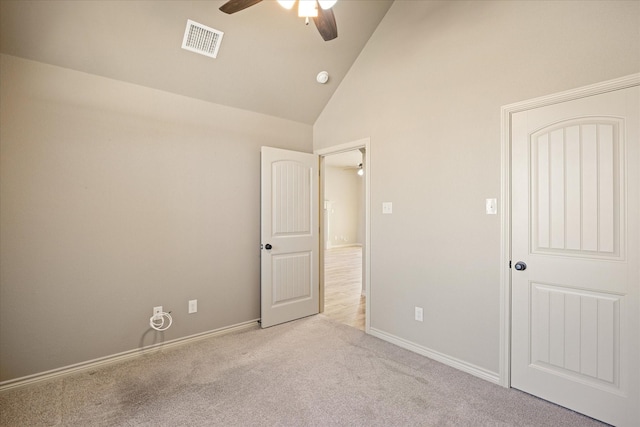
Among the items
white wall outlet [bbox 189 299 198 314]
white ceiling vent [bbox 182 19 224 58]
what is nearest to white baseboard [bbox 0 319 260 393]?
white wall outlet [bbox 189 299 198 314]

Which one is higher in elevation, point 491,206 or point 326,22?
point 326,22

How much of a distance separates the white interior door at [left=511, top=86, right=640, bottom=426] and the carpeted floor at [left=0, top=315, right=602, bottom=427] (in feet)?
0.84

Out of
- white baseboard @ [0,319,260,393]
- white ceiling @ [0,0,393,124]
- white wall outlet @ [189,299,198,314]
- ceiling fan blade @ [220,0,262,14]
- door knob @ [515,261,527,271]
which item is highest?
white ceiling @ [0,0,393,124]

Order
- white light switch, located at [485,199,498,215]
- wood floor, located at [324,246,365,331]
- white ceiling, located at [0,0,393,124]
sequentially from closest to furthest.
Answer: white ceiling, located at [0,0,393,124]
white light switch, located at [485,199,498,215]
wood floor, located at [324,246,365,331]

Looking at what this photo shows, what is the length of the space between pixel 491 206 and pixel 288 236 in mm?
2153

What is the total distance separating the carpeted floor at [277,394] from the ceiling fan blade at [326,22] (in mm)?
2443

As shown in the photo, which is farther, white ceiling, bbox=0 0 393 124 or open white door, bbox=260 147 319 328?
open white door, bbox=260 147 319 328

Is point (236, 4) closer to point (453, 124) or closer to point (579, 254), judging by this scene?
point (453, 124)

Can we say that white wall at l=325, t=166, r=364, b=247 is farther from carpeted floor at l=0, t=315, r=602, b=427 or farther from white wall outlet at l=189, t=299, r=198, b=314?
carpeted floor at l=0, t=315, r=602, b=427

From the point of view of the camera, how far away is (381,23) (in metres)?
3.22

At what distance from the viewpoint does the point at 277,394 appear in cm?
218

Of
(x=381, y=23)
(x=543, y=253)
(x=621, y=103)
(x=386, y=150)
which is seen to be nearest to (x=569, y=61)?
(x=621, y=103)

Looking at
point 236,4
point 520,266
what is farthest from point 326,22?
point 520,266

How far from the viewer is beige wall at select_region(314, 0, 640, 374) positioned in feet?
6.61
